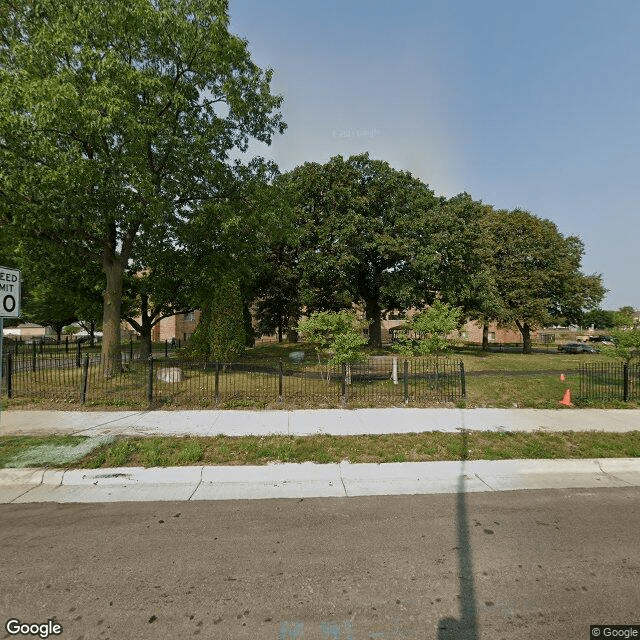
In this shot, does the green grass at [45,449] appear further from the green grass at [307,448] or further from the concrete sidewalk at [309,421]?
the concrete sidewalk at [309,421]

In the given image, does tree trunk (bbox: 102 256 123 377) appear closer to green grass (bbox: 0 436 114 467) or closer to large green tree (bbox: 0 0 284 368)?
large green tree (bbox: 0 0 284 368)

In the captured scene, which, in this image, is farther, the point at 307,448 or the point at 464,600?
the point at 307,448

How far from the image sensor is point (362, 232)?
76.8 feet

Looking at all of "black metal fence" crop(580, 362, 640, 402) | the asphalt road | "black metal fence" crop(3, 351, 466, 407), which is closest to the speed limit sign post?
the asphalt road

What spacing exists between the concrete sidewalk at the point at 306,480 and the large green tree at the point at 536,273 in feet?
94.3

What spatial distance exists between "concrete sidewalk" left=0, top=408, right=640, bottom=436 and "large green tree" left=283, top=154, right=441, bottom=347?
1462 cm

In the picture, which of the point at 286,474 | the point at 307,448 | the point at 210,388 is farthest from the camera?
the point at 210,388

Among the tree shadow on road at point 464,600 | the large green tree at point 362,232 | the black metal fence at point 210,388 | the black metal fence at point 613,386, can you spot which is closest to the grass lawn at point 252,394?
the black metal fence at point 210,388

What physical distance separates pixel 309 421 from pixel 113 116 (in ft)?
30.6

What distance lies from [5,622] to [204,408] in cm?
675

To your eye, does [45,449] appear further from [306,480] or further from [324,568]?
[324,568]

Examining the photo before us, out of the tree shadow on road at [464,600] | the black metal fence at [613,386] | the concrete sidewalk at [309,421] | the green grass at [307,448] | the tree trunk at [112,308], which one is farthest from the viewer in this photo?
the tree trunk at [112,308]

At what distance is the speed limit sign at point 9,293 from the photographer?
18.8 feet

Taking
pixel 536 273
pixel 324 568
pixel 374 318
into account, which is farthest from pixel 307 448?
pixel 536 273
